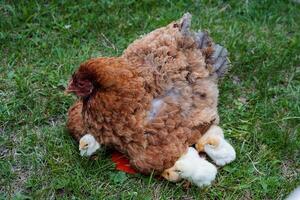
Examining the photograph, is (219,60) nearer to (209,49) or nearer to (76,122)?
(209,49)

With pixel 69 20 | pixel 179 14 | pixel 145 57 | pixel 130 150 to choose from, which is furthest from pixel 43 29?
pixel 130 150

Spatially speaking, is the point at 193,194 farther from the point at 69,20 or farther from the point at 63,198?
the point at 69,20

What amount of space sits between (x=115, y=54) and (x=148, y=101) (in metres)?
1.17

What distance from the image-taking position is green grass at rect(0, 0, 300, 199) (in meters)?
3.07

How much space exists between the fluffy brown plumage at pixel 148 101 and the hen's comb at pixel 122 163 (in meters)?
0.10

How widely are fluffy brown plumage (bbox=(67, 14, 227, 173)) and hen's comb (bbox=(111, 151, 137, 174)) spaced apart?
0.10 m

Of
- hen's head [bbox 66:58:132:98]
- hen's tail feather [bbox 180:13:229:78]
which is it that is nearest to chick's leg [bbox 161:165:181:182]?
hen's head [bbox 66:58:132:98]

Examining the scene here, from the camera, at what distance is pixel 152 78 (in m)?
3.04

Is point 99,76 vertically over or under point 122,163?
over

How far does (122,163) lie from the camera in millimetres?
3111

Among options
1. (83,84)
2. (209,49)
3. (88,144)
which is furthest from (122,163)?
(209,49)

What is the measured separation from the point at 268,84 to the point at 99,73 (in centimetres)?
144

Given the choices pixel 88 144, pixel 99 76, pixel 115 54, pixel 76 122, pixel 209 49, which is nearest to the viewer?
pixel 99 76

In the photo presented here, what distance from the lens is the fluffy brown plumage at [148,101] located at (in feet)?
9.55
